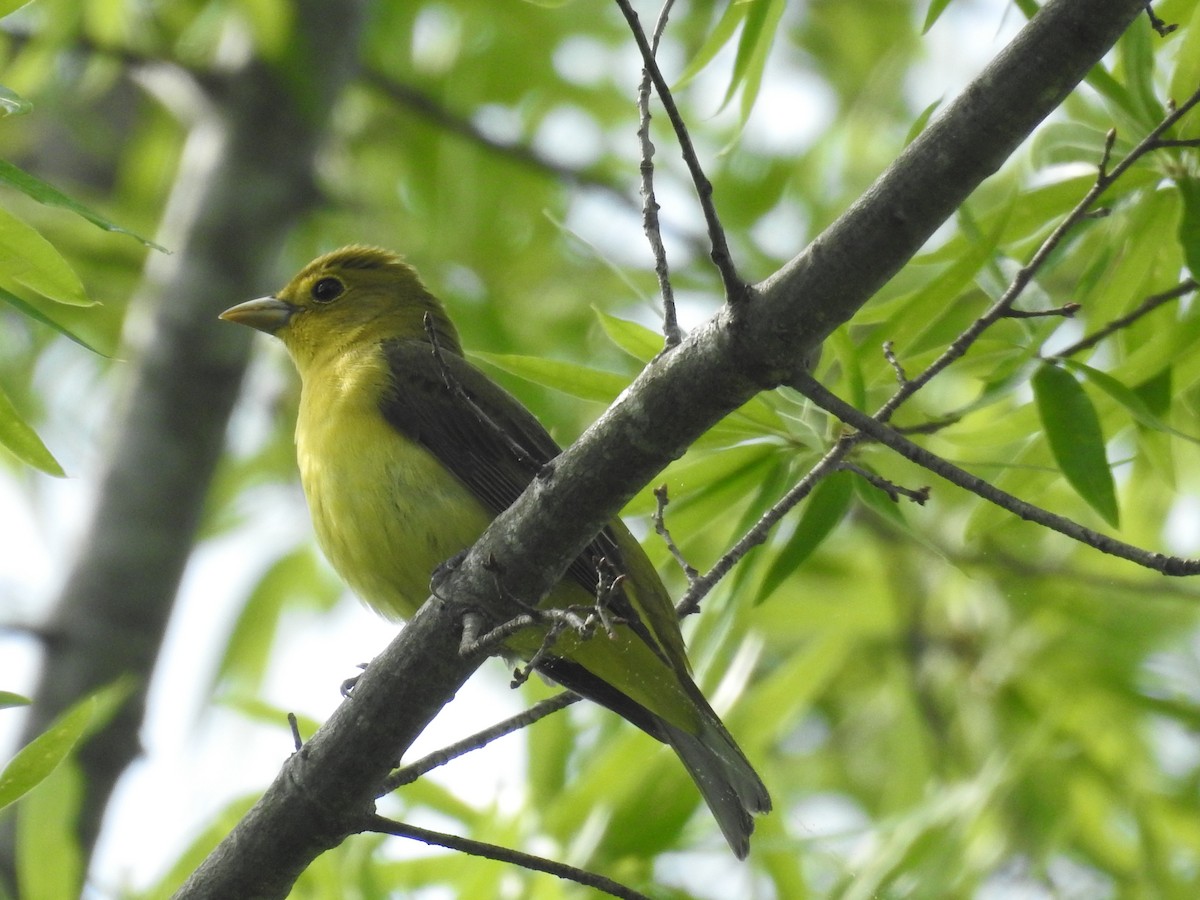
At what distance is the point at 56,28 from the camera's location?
633 centimetres

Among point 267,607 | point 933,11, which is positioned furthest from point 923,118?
point 267,607

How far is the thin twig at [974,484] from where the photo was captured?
2893mm

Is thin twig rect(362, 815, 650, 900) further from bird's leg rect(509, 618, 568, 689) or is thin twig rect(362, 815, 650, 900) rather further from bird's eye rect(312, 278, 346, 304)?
bird's eye rect(312, 278, 346, 304)

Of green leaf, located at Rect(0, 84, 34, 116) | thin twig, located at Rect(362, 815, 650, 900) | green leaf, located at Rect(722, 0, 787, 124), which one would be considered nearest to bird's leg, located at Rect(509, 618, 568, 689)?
thin twig, located at Rect(362, 815, 650, 900)

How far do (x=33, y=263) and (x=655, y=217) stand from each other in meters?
1.41

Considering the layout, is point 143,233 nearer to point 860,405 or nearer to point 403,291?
point 403,291

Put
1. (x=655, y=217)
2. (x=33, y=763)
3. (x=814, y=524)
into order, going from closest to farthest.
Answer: (x=33, y=763)
(x=655, y=217)
(x=814, y=524)

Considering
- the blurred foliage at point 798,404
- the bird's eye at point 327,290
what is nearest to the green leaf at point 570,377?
the blurred foliage at point 798,404

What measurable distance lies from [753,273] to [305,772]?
4.87 m

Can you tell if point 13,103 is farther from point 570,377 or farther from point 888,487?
point 888,487

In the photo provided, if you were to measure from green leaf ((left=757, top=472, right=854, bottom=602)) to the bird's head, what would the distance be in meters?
2.45

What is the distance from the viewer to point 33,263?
10.5ft

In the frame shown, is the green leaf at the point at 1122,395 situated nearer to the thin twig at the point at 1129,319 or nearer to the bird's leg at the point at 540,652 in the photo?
the thin twig at the point at 1129,319

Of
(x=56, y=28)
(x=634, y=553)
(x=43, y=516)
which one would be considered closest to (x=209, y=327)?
(x=56, y=28)
